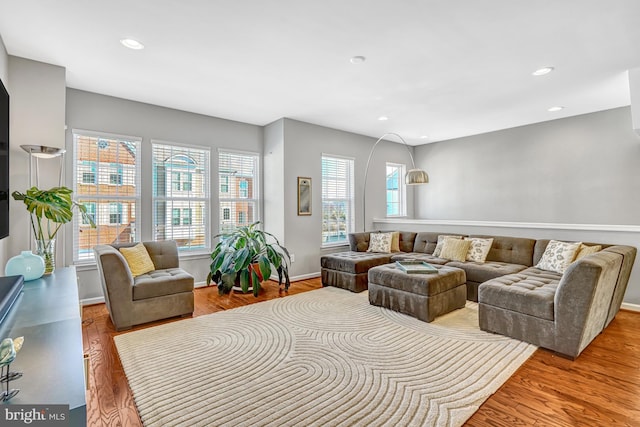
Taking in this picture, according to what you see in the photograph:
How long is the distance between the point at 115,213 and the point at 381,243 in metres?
3.98

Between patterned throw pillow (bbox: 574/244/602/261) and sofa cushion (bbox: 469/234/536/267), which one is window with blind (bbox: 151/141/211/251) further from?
patterned throw pillow (bbox: 574/244/602/261)

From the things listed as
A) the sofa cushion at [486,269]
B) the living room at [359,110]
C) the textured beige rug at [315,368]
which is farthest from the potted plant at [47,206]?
the sofa cushion at [486,269]

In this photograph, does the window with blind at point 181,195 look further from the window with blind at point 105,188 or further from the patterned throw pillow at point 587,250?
the patterned throw pillow at point 587,250

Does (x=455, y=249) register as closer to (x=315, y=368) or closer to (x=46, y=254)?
(x=315, y=368)

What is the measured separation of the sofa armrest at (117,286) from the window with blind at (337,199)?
10.7 feet

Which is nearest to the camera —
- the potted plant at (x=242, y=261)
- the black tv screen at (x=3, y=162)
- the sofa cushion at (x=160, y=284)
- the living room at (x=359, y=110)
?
the black tv screen at (x=3, y=162)

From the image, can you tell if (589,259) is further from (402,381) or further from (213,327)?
(213,327)

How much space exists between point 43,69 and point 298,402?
4021 millimetres

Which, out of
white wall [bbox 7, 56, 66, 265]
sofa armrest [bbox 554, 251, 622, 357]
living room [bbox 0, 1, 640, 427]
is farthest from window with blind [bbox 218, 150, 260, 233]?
sofa armrest [bbox 554, 251, 622, 357]

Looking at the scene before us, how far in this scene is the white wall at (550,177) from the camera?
4574 mm

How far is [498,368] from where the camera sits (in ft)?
7.89

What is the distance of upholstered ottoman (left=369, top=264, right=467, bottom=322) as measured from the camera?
11.1ft

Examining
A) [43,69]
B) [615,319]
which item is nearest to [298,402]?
→ [615,319]

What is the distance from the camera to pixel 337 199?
6039mm
